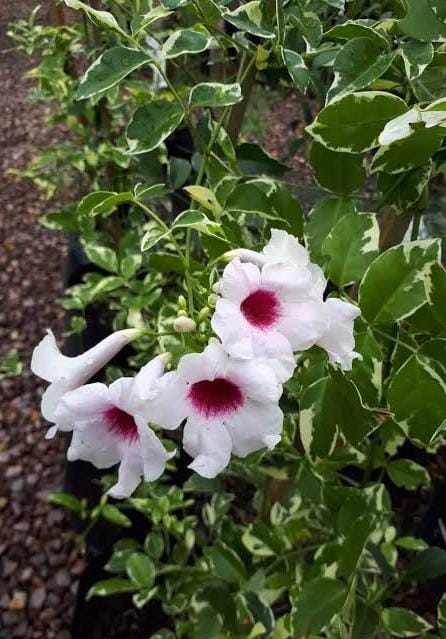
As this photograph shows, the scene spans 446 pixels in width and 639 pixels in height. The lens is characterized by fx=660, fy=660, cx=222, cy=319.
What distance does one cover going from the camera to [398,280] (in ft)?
2.20

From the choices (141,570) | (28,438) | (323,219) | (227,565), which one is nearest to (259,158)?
(323,219)

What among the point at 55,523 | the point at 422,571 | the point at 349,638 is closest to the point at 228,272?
the point at 349,638

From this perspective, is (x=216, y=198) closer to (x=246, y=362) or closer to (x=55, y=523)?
(x=246, y=362)

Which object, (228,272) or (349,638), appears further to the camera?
(349,638)

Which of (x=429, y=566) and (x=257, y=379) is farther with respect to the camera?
(x=429, y=566)

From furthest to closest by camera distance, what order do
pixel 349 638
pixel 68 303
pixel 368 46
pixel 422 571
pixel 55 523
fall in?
pixel 55 523 < pixel 68 303 < pixel 422 571 < pixel 349 638 < pixel 368 46

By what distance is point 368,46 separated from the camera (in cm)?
64

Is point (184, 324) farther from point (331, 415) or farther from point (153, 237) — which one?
point (331, 415)

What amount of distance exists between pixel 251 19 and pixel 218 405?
437 millimetres

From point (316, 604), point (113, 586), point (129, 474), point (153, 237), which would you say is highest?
point (153, 237)

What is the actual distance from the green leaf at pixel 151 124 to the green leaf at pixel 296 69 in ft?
0.41

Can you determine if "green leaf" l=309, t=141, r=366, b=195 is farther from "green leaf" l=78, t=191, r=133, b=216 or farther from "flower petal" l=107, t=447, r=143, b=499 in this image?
"flower petal" l=107, t=447, r=143, b=499

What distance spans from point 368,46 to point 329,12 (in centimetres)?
69

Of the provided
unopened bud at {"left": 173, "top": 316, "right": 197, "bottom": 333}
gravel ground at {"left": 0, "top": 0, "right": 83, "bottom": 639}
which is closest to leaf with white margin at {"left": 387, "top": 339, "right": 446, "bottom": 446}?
unopened bud at {"left": 173, "top": 316, "right": 197, "bottom": 333}
